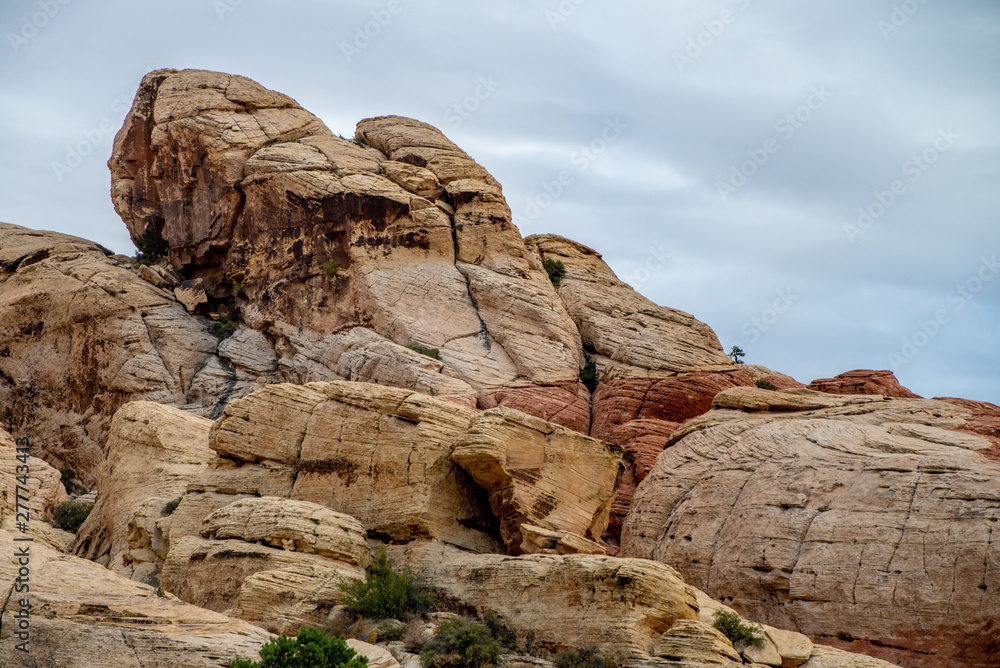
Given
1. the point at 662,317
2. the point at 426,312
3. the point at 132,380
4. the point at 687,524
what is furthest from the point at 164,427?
the point at 662,317

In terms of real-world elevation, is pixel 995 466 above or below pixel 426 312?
below

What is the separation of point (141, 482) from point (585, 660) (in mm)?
20672

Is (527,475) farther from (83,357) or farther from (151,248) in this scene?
(151,248)

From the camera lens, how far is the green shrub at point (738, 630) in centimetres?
2680

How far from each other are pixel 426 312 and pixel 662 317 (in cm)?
1463

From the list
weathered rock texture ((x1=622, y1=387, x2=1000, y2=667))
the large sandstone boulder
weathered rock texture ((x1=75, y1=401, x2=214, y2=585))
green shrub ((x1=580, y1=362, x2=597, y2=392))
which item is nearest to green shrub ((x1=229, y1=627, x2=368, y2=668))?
weathered rock texture ((x1=75, y1=401, x2=214, y2=585))

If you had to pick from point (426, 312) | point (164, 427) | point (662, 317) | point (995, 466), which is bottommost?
point (164, 427)

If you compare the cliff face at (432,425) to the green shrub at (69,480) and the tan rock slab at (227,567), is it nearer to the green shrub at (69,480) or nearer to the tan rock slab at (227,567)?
the tan rock slab at (227,567)

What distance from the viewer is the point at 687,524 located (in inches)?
1478

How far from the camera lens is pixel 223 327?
55.9m

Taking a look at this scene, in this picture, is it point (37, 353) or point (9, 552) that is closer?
point (9, 552)

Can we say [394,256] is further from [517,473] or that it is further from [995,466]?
[995,466]

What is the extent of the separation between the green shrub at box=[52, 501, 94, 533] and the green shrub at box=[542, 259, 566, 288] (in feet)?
96.7

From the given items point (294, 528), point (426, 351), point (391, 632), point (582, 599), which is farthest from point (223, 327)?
point (582, 599)
